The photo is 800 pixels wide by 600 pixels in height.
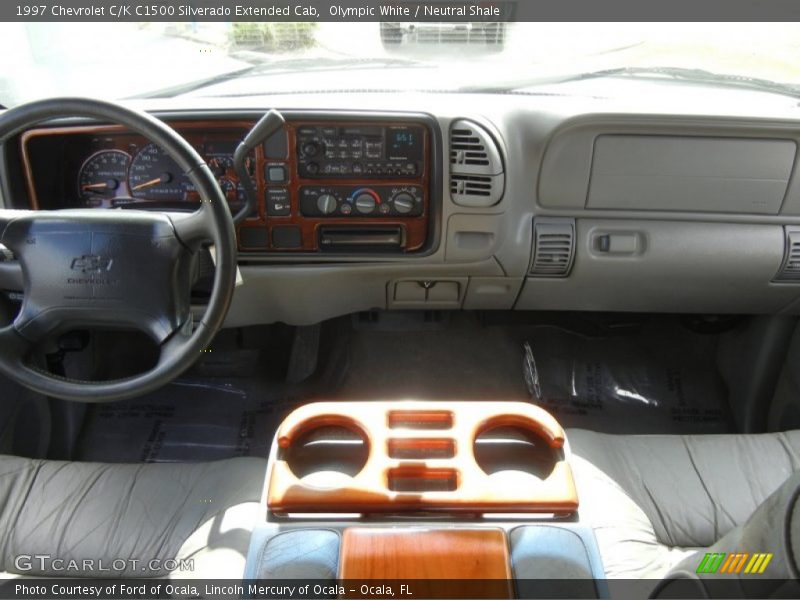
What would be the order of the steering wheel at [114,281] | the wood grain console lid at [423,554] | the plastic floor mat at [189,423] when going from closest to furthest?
the wood grain console lid at [423,554]
the steering wheel at [114,281]
the plastic floor mat at [189,423]

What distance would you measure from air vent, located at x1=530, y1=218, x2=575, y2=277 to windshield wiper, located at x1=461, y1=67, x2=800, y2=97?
1.30 ft

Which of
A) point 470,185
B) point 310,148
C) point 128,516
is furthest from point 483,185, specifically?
point 128,516

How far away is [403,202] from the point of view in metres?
1.74

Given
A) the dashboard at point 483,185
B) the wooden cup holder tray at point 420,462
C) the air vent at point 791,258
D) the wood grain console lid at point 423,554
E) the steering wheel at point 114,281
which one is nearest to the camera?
the wood grain console lid at point 423,554

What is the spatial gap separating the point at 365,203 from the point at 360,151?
5.4 inches

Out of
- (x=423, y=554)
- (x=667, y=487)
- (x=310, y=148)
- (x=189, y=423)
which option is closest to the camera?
(x=423, y=554)

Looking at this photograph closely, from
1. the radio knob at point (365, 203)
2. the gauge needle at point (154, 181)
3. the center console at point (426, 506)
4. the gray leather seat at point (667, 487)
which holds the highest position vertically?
the gauge needle at point (154, 181)

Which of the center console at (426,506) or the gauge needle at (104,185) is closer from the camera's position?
the center console at (426,506)

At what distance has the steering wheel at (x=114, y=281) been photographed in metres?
1.27

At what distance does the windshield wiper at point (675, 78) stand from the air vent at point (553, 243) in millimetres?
396

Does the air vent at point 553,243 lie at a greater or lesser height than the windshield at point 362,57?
lesser

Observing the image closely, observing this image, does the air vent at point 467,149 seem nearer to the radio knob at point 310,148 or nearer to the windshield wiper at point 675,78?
the windshield wiper at point 675,78

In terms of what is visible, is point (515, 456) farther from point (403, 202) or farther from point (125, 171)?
A: point (125, 171)

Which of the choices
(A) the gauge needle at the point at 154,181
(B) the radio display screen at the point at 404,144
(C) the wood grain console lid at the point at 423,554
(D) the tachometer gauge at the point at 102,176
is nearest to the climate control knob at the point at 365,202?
(B) the radio display screen at the point at 404,144
